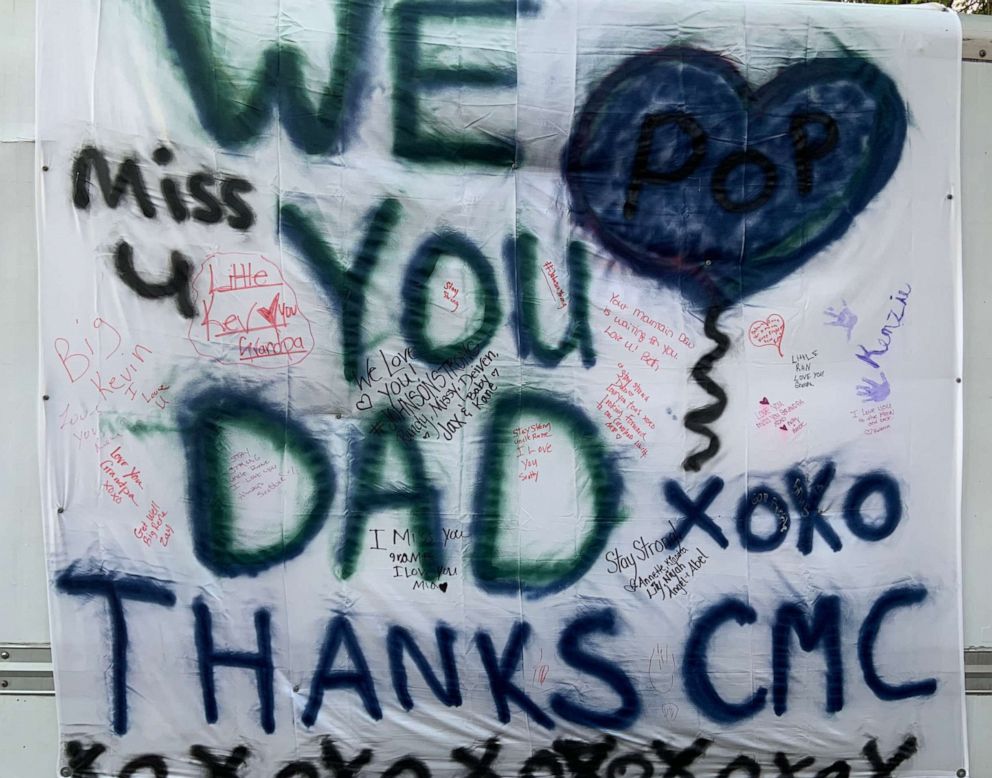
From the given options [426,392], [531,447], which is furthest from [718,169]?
[426,392]

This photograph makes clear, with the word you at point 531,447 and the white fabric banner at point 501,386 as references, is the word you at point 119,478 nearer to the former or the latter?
the white fabric banner at point 501,386

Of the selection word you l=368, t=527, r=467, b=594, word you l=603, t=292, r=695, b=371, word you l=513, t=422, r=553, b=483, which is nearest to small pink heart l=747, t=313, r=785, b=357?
word you l=603, t=292, r=695, b=371

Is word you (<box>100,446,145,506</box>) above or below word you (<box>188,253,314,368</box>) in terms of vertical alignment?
below

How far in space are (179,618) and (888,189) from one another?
2.68 meters

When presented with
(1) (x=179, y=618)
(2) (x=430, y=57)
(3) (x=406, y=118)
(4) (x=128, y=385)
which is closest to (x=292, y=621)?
(1) (x=179, y=618)

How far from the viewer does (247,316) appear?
336 centimetres

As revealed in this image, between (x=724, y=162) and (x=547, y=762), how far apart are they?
2.04 metres

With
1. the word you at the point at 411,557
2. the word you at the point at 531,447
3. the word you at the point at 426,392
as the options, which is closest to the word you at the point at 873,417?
the word you at the point at 531,447

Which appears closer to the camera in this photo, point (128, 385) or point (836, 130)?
point (128, 385)

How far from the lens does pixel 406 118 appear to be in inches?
133

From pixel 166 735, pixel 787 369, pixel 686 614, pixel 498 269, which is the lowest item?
pixel 166 735

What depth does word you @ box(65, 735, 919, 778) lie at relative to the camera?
3398mm

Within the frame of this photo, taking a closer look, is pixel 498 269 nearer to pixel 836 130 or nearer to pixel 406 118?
pixel 406 118

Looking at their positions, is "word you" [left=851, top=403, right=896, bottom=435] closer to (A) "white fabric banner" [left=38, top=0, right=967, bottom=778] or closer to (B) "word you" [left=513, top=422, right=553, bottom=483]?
(A) "white fabric banner" [left=38, top=0, right=967, bottom=778]
